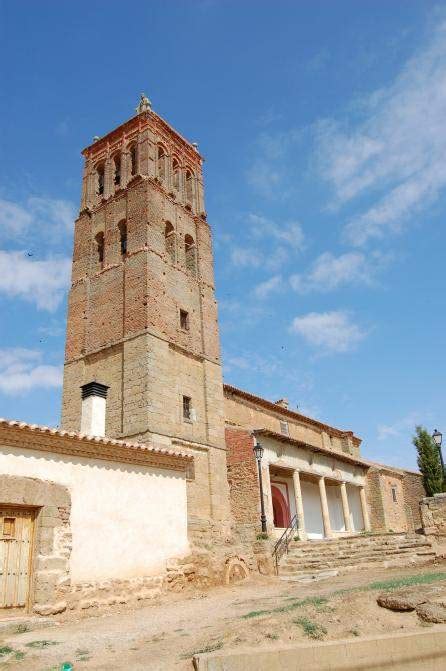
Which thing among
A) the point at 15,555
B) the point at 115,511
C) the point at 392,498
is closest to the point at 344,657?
the point at 15,555

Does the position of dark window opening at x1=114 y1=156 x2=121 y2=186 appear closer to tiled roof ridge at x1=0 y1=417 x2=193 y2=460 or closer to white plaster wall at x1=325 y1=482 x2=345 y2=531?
tiled roof ridge at x1=0 y1=417 x2=193 y2=460

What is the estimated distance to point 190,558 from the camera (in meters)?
12.1

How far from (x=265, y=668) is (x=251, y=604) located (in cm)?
533

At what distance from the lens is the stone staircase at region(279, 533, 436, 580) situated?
47.3ft

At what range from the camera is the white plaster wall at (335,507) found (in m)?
28.5

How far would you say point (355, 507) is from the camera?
30.7m

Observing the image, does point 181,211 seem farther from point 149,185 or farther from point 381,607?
point 381,607

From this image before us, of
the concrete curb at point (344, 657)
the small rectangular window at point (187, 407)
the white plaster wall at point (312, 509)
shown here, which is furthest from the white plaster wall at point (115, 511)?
the white plaster wall at point (312, 509)

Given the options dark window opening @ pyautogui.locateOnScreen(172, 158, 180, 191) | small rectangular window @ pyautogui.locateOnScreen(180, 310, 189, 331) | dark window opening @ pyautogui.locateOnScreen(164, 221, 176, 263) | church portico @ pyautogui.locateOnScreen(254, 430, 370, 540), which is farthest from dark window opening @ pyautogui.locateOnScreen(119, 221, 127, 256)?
church portico @ pyautogui.locateOnScreen(254, 430, 370, 540)

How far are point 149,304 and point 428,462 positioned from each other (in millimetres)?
17051

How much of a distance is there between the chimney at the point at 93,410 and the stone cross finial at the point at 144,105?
585 inches

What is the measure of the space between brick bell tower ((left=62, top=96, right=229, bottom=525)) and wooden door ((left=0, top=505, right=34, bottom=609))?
8126 mm

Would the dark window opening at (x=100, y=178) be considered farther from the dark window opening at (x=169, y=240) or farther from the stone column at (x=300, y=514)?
the stone column at (x=300, y=514)

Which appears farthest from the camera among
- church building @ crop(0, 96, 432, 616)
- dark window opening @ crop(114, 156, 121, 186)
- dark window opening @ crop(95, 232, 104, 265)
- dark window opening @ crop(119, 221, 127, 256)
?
dark window opening @ crop(114, 156, 121, 186)
